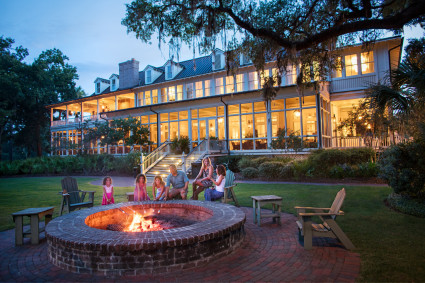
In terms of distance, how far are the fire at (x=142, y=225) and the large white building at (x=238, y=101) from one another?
975 cm

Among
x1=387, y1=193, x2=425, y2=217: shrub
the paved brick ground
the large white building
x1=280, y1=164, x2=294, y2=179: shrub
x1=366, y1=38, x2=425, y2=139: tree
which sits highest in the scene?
the large white building

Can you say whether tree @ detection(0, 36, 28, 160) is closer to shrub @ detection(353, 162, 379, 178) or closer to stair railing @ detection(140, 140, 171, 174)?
stair railing @ detection(140, 140, 171, 174)

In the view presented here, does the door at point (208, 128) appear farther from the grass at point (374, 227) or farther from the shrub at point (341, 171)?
the grass at point (374, 227)

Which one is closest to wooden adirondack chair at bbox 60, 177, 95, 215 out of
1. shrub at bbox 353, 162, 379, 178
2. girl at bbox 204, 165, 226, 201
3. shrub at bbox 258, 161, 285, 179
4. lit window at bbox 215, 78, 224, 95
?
girl at bbox 204, 165, 226, 201

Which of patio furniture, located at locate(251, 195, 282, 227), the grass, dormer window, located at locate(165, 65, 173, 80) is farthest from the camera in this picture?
dormer window, located at locate(165, 65, 173, 80)

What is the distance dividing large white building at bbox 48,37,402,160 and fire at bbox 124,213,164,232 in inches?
384

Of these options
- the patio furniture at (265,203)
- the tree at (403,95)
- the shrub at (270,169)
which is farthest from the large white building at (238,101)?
the patio furniture at (265,203)

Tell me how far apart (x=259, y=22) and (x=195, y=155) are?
10.9 m

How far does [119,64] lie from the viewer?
28000 mm

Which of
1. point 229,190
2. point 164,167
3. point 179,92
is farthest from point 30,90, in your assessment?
point 229,190

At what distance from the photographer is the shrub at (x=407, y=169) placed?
22.1ft

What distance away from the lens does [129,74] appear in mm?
27531

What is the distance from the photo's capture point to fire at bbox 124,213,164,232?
5035mm

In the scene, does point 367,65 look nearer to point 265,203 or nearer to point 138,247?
point 265,203
